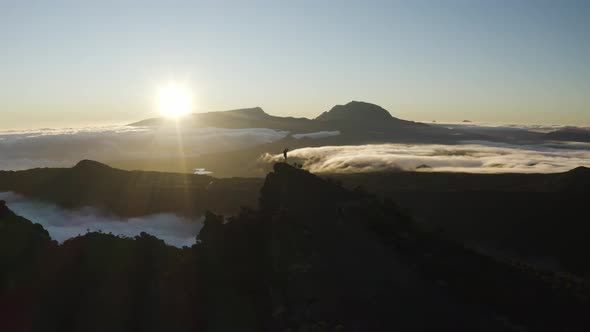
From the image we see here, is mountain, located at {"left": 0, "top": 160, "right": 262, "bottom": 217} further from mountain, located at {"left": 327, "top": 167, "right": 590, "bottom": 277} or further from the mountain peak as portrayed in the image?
mountain, located at {"left": 327, "top": 167, "right": 590, "bottom": 277}

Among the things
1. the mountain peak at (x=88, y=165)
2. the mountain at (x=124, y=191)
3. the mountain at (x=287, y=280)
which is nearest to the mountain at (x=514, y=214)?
the mountain at (x=124, y=191)

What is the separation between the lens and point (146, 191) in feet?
256


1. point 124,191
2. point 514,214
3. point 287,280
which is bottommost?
point 514,214

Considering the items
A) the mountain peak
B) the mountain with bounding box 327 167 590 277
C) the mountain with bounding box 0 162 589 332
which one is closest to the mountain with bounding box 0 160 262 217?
the mountain peak

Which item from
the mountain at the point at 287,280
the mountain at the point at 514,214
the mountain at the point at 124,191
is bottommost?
the mountain at the point at 514,214

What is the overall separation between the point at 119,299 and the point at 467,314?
58.6ft

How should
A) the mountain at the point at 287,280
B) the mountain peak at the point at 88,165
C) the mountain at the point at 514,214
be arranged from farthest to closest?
the mountain peak at the point at 88,165 → the mountain at the point at 514,214 → the mountain at the point at 287,280

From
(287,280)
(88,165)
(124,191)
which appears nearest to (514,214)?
(124,191)

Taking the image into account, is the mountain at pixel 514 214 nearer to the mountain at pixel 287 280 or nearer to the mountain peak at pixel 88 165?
the mountain at pixel 287 280

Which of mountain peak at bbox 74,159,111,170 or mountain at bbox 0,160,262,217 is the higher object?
mountain peak at bbox 74,159,111,170

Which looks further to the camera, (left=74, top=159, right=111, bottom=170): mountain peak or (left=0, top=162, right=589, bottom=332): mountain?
(left=74, top=159, right=111, bottom=170): mountain peak

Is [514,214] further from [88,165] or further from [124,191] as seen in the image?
[88,165]

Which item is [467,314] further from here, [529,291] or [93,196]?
[93,196]

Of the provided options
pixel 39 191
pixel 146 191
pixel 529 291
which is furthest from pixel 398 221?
pixel 39 191
